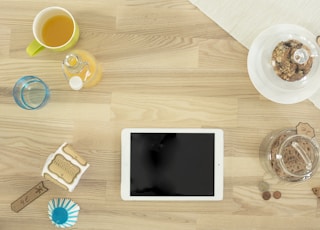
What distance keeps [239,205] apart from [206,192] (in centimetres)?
7

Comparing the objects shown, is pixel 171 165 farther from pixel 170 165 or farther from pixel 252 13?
pixel 252 13

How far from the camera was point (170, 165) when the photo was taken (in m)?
0.85

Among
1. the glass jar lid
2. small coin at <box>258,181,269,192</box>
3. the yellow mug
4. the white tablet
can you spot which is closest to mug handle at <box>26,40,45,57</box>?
the yellow mug

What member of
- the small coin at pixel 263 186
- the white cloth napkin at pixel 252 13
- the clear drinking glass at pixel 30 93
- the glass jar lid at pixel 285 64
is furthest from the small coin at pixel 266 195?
the clear drinking glass at pixel 30 93

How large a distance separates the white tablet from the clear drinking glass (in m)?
0.18

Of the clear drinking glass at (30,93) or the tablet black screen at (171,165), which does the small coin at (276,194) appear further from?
the clear drinking glass at (30,93)

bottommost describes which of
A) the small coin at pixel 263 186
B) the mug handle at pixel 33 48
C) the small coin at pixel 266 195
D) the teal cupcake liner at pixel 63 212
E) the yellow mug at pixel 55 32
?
the teal cupcake liner at pixel 63 212

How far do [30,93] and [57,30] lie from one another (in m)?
0.14

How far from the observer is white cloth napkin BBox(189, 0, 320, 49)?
865 mm

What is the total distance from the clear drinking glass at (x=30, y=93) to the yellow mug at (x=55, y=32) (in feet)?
0.20

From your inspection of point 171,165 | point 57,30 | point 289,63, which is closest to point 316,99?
point 289,63

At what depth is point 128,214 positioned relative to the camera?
858 millimetres

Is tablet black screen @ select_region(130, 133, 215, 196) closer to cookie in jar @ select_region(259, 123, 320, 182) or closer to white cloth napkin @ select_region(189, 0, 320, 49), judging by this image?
cookie in jar @ select_region(259, 123, 320, 182)

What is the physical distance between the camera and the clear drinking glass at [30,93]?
852mm
